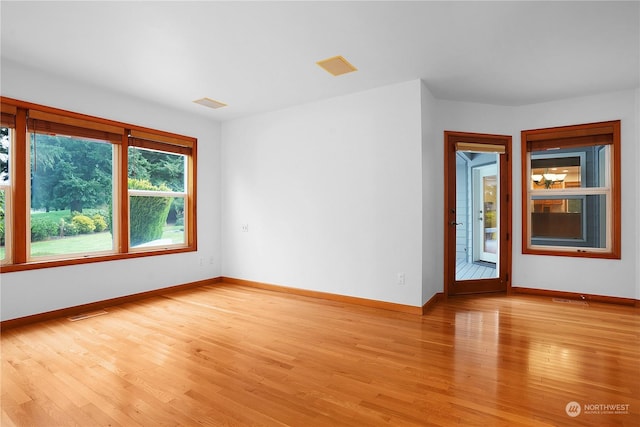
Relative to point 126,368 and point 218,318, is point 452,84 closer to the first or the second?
point 218,318

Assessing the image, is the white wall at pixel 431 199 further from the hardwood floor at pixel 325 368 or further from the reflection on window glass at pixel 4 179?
the reflection on window glass at pixel 4 179

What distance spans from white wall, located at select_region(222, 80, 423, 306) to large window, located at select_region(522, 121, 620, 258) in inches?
86.7

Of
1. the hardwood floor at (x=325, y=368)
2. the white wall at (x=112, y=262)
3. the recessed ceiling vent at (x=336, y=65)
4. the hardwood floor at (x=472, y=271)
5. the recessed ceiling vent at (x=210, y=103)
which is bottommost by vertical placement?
the hardwood floor at (x=325, y=368)

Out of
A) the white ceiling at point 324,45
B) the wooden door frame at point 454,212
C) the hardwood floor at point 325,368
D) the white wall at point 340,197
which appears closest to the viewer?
the hardwood floor at point 325,368

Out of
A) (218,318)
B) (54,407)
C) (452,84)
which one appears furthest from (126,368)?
(452,84)

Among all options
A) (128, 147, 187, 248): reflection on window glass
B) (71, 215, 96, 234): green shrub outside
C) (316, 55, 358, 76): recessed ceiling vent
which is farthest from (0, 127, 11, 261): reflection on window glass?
(316, 55, 358, 76): recessed ceiling vent

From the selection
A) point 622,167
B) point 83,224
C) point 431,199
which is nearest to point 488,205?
point 431,199

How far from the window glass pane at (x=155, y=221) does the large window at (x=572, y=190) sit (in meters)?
5.30

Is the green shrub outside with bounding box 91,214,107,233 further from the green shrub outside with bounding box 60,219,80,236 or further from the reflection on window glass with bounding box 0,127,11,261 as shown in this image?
the reflection on window glass with bounding box 0,127,11,261

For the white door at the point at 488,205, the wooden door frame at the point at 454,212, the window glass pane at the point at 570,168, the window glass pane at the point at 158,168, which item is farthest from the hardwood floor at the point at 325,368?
the window glass pane at the point at 158,168

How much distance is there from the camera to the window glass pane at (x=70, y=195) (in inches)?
147

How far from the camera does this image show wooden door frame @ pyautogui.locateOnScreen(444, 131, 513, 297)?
467cm

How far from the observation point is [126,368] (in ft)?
8.31

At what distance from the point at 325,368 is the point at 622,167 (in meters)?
4.68
